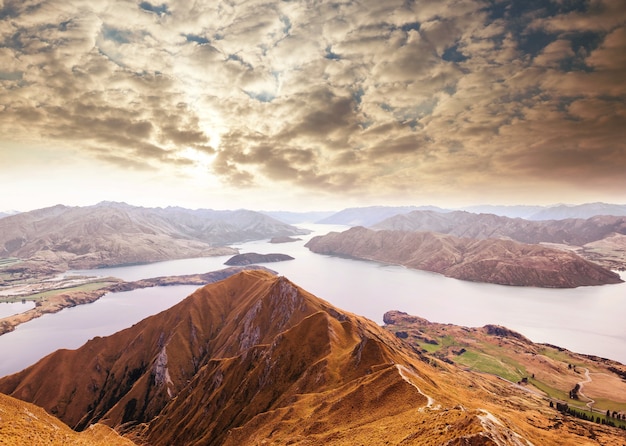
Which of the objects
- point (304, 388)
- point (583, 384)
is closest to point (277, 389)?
point (304, 388)

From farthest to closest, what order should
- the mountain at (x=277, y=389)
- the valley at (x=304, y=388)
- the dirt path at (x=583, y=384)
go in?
the dirt path at (x=583, y=384) < the valley at (x=304, y=388) < the mountain at (x=277, y=389)

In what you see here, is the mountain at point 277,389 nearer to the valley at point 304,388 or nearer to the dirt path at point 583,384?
the valley at point 304,388

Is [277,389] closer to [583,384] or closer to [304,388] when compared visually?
[304,388]

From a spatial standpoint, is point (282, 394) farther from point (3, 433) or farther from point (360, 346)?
point (3, 433)

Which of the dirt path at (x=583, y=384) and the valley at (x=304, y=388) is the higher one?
the valley at (x=304, y=388)

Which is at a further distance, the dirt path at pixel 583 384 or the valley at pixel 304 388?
the dirt path at pixel 583 384

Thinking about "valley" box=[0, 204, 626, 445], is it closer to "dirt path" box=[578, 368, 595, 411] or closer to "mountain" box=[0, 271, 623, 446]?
"mountain" box=[0, 271, 623, 446]

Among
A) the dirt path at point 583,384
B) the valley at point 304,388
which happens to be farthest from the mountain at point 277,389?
the dirt path at point 583,384

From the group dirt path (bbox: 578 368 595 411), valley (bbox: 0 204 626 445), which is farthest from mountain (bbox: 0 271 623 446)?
dirt path (bbox: 578 368 595 411)
